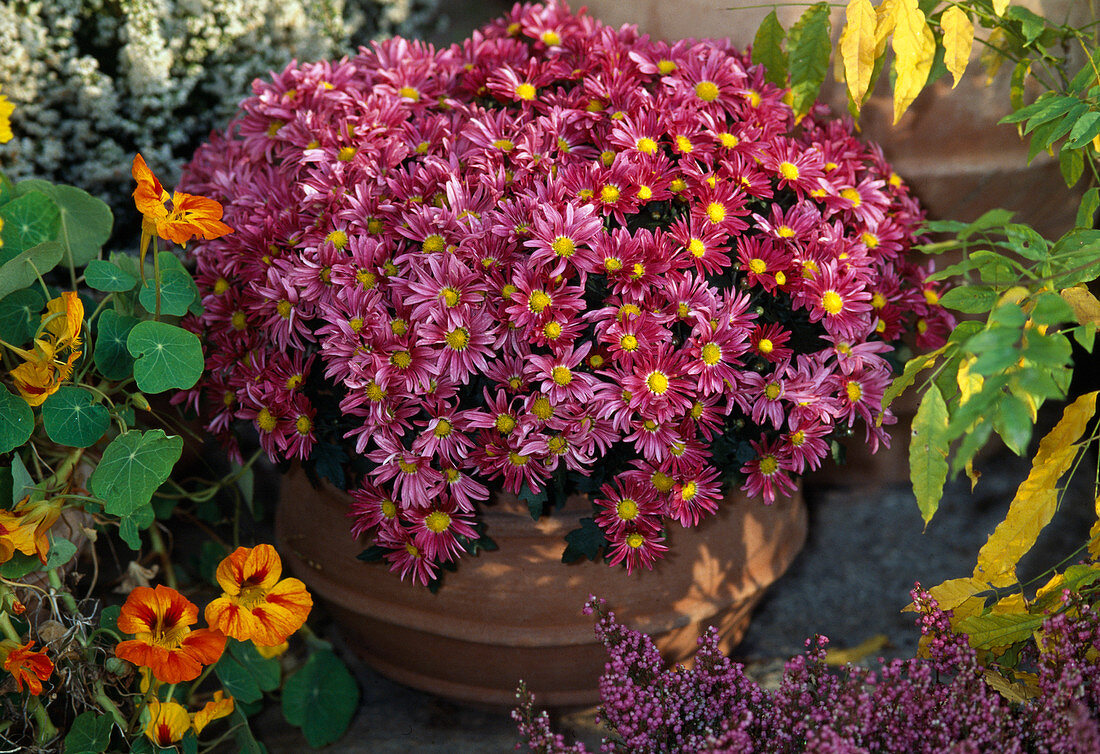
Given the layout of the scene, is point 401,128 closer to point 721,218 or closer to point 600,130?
point 600,130

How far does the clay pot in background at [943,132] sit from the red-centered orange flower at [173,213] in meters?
1.15

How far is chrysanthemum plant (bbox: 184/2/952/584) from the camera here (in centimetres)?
121

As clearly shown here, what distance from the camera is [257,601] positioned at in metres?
1.24

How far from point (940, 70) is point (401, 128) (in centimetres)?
91

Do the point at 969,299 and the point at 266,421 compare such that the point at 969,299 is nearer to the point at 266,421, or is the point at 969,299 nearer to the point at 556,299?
the point at 556,299

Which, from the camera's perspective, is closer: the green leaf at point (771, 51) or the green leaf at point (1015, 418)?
the green leaf at point (1015, 418)

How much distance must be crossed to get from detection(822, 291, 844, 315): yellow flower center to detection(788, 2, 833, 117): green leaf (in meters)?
0.38

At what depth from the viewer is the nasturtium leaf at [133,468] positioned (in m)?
1.20

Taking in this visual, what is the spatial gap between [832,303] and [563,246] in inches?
16.4

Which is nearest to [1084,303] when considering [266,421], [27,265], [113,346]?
[266,421]

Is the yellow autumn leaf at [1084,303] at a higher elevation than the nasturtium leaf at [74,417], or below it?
higher

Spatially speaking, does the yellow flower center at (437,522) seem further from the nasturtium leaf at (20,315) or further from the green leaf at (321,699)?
the nasturtium leaf at (20,315)

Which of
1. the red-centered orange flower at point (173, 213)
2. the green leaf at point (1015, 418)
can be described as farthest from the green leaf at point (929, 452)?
the red-centered orange flower at point (173, 213)

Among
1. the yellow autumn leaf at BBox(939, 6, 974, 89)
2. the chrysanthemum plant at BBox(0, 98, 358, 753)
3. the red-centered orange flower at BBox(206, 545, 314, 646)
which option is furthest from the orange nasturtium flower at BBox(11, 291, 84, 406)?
the yellow autumn leaf at BBox(939, 6, 974, 89)
